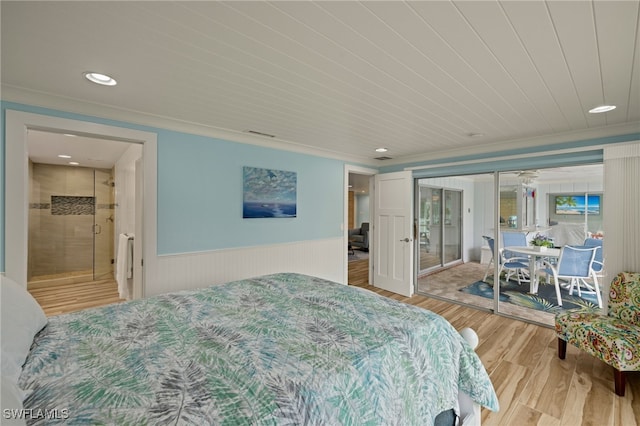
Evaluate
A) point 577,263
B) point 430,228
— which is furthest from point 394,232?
point 577,263

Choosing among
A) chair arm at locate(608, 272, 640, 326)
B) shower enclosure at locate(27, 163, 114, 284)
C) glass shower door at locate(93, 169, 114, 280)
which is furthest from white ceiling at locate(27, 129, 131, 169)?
chair arm at locate(608, 272, 640, 326)

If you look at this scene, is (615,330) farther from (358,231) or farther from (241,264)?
(358,231)

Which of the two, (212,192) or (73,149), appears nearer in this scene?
(212,192)

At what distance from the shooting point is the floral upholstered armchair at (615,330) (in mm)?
2057

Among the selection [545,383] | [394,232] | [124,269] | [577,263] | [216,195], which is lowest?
[545,383]

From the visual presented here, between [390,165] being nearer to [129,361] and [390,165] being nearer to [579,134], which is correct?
[579,134]

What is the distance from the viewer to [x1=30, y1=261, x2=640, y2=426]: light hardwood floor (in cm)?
190

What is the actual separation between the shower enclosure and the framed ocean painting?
420cm

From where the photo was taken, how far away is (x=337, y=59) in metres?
1.59

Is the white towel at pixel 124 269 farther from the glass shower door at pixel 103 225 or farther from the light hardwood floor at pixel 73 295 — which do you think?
the glass shower door at pixel 103 225

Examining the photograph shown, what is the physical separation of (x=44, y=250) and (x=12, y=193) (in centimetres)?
430

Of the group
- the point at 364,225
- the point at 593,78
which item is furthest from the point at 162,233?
the point at 364,225

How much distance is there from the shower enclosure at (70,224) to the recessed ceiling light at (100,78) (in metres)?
4.77

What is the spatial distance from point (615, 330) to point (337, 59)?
120 inches
